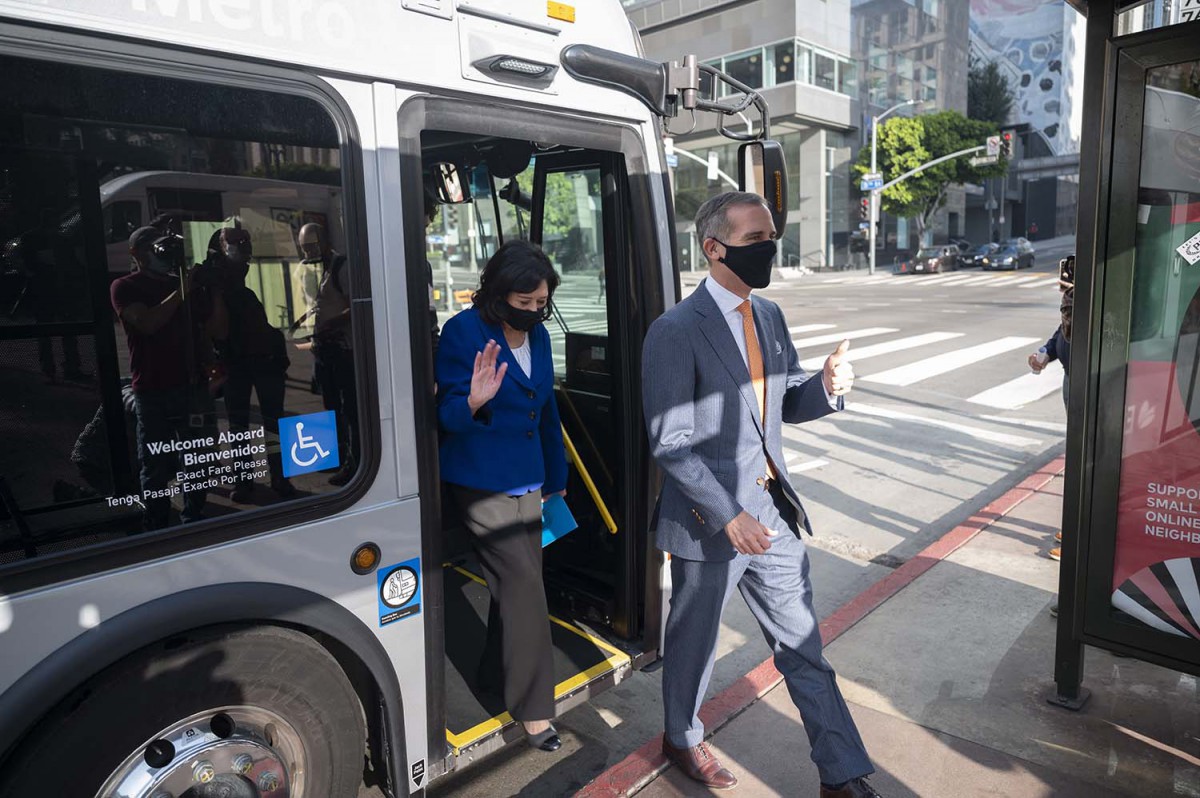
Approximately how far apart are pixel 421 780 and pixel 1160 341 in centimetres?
300

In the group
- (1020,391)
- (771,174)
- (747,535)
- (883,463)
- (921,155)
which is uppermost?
(921,155)

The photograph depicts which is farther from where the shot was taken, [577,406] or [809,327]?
[809,327]

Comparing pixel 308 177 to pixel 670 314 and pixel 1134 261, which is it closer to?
pixel 670 314

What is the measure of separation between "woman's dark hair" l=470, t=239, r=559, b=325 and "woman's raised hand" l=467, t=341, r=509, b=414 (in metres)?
0.28

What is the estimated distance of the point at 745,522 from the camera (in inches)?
105

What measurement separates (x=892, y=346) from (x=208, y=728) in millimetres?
14733

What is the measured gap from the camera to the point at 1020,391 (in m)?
11.2

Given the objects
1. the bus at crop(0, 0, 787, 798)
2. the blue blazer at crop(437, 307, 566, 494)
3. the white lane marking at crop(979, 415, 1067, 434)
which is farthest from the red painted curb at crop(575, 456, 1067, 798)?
the white lane marking at crop(979, 415, 1067, 434)

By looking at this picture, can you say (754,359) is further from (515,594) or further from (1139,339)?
(1139,339)

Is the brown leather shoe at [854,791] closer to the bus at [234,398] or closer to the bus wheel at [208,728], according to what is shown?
→ the bus at [234,398]

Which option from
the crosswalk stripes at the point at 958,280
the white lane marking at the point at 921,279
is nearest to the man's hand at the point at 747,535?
the crosswalk stripes at the point at 958,280

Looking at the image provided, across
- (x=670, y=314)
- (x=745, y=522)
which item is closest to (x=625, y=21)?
(x=670, y=314)

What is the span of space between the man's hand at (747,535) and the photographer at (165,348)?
4.91 feet

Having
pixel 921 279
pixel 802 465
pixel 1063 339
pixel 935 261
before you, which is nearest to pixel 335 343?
pixel 1063 339
